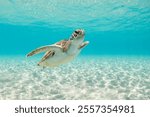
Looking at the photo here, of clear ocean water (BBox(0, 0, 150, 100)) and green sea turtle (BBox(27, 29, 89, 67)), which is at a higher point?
clear ocean water (BBox(0, 0, 150, 100))

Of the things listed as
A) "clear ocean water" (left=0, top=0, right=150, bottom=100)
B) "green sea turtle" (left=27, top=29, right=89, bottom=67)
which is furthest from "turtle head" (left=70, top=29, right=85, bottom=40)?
"clear ocean water" (left=0, top=0, right=150, bottom=100)

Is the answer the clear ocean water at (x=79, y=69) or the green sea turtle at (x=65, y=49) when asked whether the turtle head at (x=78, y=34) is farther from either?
the clear ocean water at (x=79, y=69)

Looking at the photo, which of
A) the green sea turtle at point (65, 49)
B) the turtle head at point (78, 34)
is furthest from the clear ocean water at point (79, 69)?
the turtle head at point (78, 34)

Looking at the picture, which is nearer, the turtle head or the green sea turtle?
the turtle head

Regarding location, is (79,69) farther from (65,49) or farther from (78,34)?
(78,34)

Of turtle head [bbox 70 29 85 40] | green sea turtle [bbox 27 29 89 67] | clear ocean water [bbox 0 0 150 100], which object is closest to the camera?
turtle head [bbox 70 29 85 40]

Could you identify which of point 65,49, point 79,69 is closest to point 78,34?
point 65,49

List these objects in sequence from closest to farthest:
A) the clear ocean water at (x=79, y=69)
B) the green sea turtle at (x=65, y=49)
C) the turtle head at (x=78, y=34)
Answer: the turtle head at (x=78, y=34), the green sea turtle at (x=65, y=49), the clear ocean water at (x=79, y=69)

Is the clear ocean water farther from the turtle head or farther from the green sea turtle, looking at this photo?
the turtle head

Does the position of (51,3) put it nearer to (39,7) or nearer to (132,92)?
(39,7)

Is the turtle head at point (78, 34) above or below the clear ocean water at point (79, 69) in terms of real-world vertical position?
below

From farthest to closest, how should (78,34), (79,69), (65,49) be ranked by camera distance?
(79,69) → (65,49) → (78,34)

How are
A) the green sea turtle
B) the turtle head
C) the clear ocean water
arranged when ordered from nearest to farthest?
the turtle head
the green sea turtle
the clear ocean water

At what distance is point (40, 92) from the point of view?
9.48 metres
